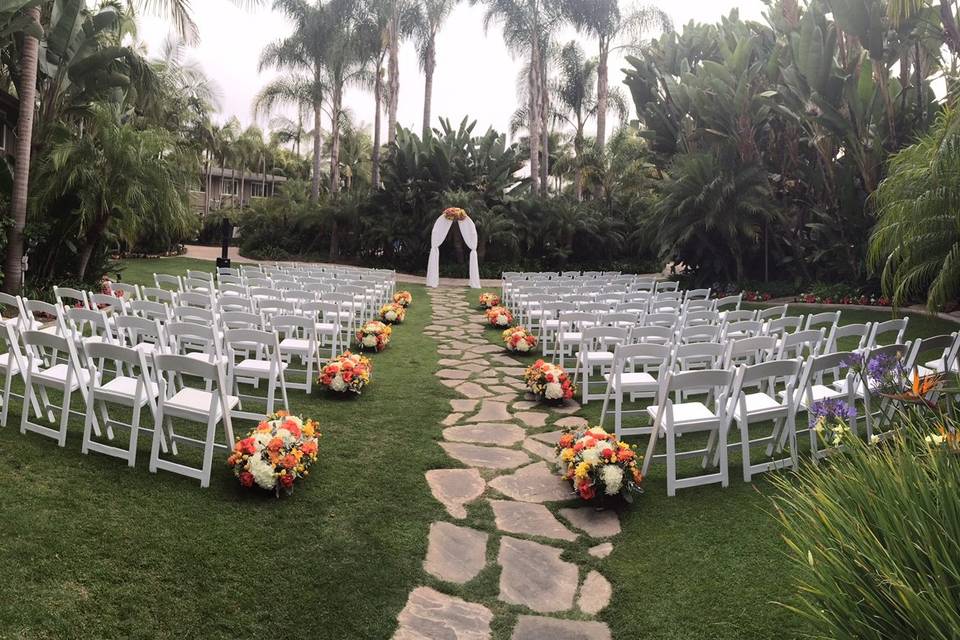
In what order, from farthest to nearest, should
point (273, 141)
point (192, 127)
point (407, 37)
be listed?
1. point (273, 141)
2. point (192, 127)
3. point (407, 37)

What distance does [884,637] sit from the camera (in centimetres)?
220

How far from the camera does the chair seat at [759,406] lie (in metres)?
4.99

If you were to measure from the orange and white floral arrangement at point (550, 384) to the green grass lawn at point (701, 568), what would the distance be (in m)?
2.16

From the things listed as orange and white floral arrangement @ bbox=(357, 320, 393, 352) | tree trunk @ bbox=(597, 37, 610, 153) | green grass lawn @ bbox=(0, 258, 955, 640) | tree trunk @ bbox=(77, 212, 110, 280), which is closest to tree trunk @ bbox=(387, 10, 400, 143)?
tree trunk @ bbox=(597, 37, 610, 153)

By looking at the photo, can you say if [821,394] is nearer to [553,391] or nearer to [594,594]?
[553,391]

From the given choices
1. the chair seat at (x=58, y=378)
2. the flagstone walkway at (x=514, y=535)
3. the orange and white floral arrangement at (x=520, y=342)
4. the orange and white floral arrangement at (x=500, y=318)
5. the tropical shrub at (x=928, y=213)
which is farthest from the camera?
the orange and white floral arrangement at (x=500, y=318)

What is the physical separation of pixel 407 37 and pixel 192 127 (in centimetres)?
1966

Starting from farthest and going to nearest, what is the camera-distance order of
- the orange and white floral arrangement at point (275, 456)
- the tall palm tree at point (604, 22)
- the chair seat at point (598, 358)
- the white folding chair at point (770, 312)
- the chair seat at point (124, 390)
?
1. the tall palm tree at point (604, 22)
2. the white folding chair at point (770, 312)
3. the chair seat at point (598, 358)
4. the chair seat at point (124, 390)
5. the orange and white floral arrangement at point (275, 456)

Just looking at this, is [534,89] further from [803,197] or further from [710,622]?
[710,622]

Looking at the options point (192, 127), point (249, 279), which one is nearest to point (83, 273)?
point (249, 279)

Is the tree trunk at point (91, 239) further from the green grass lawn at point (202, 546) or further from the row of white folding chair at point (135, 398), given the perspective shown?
the green grass lawn at point (202, 546)

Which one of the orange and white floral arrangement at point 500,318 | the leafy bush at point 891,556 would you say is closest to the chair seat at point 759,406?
the leafy bush at point 891,556

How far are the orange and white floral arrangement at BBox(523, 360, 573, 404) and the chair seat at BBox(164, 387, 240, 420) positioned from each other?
3.15 meters

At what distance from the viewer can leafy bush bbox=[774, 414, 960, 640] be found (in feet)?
6.75
